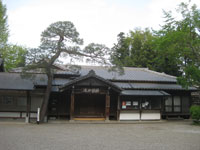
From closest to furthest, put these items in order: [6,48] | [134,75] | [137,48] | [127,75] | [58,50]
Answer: [58,50]
[127,75]
[134,75]
[6,48]
[137,48]

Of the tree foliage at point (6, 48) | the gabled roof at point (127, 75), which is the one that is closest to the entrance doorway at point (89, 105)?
the gabled roof at point (127, 75)

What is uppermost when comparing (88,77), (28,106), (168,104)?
(88,77)

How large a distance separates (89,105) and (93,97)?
0.83m

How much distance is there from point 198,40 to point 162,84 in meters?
6.55

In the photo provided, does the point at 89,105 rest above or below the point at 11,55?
below

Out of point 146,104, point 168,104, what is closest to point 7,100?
point 146,104

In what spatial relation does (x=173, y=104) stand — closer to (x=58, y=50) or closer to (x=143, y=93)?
(x=143, y=93)

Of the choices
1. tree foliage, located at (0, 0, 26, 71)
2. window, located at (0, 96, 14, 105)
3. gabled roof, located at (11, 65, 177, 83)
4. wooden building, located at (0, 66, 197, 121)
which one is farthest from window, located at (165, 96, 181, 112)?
tree foliage, located at (0, 0, 26, 71)

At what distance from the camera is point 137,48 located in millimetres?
38938

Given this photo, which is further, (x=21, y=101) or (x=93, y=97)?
(x=93, y=97)

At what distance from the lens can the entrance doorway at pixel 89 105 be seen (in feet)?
64.7

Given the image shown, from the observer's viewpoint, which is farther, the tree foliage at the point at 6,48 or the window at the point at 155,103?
the tree foliage at the point at 6,48

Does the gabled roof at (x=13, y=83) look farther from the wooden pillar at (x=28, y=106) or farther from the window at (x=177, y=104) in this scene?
the window at (x=177, y=104)

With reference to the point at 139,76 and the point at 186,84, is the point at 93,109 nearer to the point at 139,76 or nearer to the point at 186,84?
the point at 139,76
